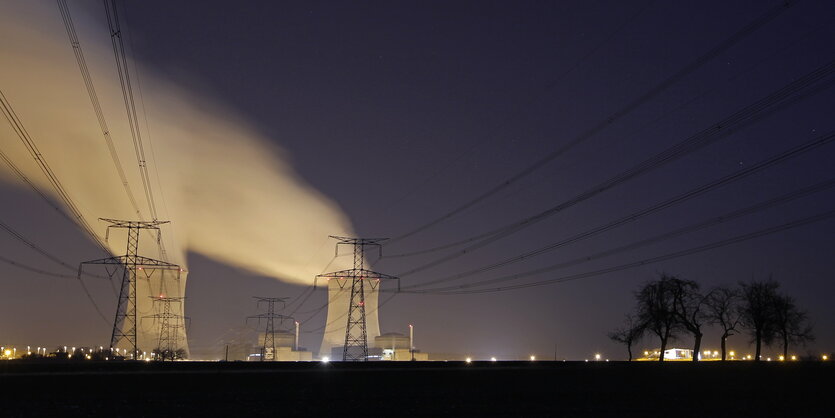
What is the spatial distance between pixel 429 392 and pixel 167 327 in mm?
85980

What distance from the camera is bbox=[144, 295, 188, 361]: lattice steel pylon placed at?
343 feet

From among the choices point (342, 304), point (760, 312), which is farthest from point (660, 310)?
point (342, 304)

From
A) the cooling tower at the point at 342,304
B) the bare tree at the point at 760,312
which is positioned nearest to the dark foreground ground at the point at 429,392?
the bare tree at the point at 760,312

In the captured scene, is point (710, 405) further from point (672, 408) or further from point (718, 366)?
point (718, 366)

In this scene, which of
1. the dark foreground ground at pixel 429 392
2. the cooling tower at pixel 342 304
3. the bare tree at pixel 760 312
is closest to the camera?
the dark foreground ground at pixel 429 392

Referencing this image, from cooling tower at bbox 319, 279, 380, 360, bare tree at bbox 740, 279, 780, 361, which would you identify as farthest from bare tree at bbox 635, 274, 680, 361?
cooling tower at bbox 319, 279, 380, 360

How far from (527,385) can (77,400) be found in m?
19.1

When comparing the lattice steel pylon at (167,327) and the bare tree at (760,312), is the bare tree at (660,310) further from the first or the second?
the lattice steel pylon at (167,327)

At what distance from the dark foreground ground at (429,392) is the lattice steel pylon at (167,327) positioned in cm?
6518

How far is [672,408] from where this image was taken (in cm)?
2658

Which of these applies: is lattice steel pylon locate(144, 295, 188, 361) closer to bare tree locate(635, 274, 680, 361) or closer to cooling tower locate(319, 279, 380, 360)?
cooling tower locate(319, 279, 380, 360)

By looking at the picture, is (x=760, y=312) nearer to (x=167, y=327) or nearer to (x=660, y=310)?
(x=660, y=310)

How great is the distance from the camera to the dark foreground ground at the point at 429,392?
81.3 ft

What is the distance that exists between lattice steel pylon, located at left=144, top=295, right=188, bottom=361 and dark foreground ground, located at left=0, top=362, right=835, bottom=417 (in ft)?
214
